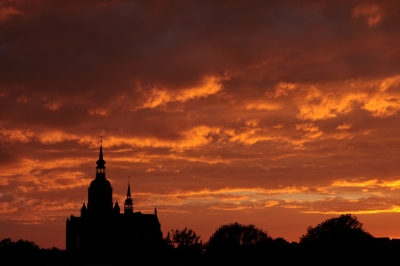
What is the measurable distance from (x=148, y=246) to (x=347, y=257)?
61.8 metres

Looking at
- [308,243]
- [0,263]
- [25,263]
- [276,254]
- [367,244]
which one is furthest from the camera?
[276,254]

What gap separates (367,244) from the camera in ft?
513

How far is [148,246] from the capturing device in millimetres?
191500

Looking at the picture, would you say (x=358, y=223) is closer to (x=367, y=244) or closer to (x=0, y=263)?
(x=367, y=244)

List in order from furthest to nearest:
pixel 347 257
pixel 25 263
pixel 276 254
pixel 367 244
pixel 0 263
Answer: pixel 276 254 → pixel 367 244 → pixel 347 257 → pixel 25 263 → pixel 0 263

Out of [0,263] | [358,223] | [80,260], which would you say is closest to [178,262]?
[80,260]

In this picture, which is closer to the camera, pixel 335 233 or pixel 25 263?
pixel 25 263

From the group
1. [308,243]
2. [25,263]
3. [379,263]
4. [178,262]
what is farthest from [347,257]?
[25,263]

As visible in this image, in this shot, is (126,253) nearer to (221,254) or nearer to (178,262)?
(221,254)

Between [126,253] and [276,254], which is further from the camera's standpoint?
[126,253]

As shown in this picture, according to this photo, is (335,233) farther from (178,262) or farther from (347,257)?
→ (178,262)

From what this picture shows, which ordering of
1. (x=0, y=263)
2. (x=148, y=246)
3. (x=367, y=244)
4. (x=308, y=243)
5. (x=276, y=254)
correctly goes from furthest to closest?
1. (x=148, y=246)
2. (x=276, y=254)
3. (x=308, y=243)
4. (x=367, y=244)
5. (x=0, y=263)

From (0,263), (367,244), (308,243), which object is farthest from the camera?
(308,243)

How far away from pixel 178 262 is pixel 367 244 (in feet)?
137
